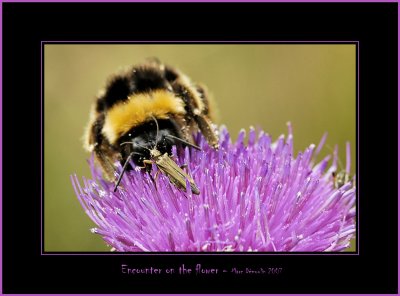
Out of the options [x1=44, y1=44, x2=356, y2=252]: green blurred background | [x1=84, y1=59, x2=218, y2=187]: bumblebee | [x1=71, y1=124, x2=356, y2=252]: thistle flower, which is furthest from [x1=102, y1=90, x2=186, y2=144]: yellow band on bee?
[x1=44, y1=44, x2=356, y2=252]: green blurred background

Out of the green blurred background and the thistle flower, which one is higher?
the green blurred background

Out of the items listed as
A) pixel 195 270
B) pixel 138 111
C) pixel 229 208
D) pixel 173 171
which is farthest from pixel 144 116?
pixel 195 270

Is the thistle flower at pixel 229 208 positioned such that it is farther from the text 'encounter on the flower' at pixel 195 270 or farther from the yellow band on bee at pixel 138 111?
the yellow band on bee at pixel 138 111

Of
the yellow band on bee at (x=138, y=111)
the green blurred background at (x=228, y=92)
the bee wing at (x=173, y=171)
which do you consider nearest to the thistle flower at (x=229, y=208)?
the bee wing at (x=173, y=171)

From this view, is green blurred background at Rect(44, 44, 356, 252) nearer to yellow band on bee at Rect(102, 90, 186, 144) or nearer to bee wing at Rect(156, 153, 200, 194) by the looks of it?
yellow band on bee at Rect(102, 90, 186, 144)

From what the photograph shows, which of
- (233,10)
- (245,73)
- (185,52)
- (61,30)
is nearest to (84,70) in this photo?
(185,52)
